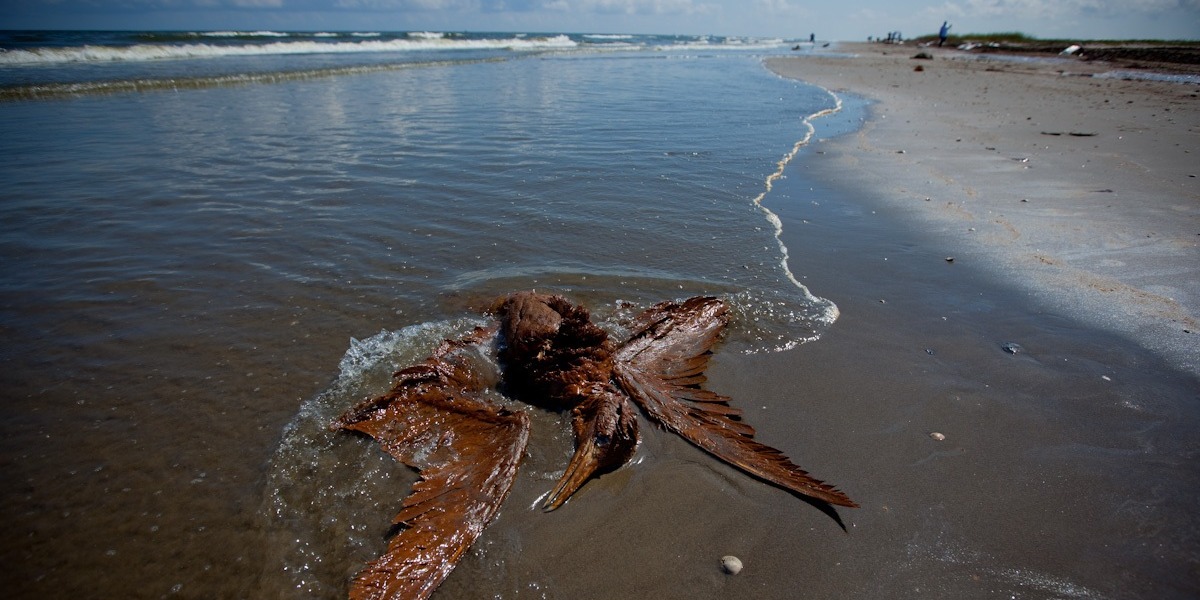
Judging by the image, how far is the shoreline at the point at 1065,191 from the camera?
3.80m

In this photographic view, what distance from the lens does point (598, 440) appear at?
2.40 meters

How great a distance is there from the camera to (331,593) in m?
1.83

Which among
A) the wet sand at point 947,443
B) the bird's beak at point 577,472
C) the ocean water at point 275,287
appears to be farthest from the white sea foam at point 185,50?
the wet sand at point 947,443

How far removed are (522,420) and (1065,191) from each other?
7.08 m

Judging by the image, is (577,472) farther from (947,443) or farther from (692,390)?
(947,443)

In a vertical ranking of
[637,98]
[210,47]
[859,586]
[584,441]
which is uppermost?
[210,47]

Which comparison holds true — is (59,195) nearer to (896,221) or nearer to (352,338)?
(352,338)

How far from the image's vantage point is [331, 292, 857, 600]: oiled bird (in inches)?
76.8

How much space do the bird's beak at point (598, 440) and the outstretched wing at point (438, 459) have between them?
0.23 metres

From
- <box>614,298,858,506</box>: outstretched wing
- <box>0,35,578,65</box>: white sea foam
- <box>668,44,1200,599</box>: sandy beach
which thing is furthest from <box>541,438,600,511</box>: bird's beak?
<box>0,35,578,65</box>: white sea foam

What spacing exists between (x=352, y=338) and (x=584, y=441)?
182 centimetres

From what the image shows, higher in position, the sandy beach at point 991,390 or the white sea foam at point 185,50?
the white sea foam at point 185,50

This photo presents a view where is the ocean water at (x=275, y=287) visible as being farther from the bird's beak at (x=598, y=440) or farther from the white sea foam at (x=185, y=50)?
the white sea foam at (x=185, y=50)

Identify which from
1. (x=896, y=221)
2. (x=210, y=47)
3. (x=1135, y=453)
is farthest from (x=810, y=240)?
(x=210, y=47)
